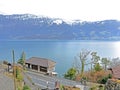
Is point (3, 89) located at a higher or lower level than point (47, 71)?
higher

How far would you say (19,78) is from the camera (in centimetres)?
2534

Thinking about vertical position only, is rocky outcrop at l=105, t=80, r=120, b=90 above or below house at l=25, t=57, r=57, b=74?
above

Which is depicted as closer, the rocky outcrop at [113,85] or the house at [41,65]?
the rocky outcrop at [113,85]

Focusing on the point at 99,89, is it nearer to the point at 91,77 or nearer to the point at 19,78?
the point at 19,78

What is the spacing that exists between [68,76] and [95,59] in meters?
12.0

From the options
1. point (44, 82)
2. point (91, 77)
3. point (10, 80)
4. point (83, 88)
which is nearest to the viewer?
point (10, 80)

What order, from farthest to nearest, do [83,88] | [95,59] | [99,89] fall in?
[95,59] < [83,88] < [99,89]

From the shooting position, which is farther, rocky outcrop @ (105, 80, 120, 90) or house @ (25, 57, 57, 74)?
house @ (25, 57, 57, 74)

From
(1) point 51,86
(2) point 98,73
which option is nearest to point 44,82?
(1) point 51,86

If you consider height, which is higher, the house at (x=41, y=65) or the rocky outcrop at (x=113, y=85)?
the rocky outcrop at (x=113, y=85)

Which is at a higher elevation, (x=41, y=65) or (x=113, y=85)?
(x=113, y=85)

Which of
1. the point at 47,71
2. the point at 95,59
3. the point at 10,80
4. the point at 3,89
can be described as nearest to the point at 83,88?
the point at 10,80

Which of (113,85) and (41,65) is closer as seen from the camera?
(113,85)

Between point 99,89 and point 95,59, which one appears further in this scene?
point 95,59
